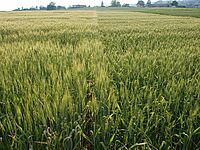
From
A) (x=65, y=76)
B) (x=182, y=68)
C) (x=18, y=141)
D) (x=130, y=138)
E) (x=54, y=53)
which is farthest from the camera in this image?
(x=54, y=53)

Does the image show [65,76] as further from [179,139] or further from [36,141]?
[179,139]

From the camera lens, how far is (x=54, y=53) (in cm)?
315

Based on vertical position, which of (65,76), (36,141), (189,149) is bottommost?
(189,149)

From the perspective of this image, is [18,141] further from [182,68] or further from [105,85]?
[182,68]

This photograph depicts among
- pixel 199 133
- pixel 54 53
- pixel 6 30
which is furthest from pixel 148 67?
pixel 6 30

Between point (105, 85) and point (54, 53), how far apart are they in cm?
148

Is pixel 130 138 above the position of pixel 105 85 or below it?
below

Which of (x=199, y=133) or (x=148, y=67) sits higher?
(x=148, y=67)

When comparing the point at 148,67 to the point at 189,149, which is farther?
the point at 148,67

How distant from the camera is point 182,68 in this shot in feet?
7.73

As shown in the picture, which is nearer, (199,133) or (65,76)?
(199,133)

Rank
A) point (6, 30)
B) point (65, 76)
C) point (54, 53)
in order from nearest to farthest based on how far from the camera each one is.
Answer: point (65, 76) < point (54, 53) < point (6, 30)

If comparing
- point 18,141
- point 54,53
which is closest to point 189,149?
point 18,141

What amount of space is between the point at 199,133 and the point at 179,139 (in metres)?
0.14
